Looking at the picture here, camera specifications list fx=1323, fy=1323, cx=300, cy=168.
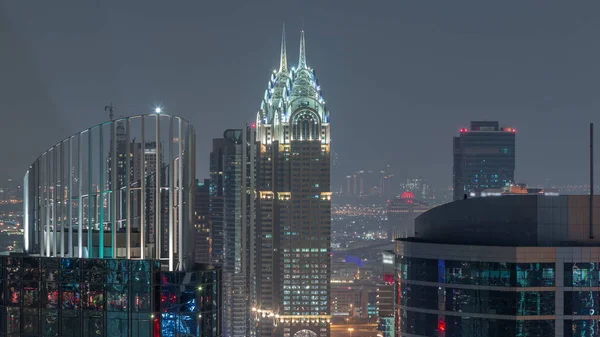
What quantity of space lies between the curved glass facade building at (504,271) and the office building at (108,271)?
11.5 m

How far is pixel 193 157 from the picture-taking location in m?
45.8

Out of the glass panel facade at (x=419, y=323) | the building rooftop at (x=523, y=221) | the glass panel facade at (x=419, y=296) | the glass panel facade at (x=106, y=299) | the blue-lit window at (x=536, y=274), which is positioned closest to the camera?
the glass panel facade at (x=106, y=299)

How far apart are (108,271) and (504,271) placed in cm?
1623

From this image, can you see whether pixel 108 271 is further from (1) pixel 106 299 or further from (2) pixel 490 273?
(2) pixel 490 273

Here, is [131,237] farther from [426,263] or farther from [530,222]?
[530,222]

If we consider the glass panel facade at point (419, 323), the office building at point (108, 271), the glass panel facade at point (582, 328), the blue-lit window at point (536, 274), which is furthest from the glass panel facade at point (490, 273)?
the office building at point (108, 271)

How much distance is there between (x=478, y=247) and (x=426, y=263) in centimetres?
247

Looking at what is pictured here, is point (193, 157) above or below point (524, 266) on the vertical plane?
above

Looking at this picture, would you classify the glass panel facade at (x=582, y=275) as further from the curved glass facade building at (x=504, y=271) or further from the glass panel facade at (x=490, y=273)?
the glass panel facade at (x=490, y=273)

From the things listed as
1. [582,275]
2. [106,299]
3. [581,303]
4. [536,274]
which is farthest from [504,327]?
[106,299]

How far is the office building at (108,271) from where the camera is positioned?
43094mm

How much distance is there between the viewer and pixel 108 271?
143 ft

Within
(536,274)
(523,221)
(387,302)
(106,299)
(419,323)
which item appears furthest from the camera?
(387,302)

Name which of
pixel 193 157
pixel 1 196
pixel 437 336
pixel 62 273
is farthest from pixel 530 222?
pixel 1 196
